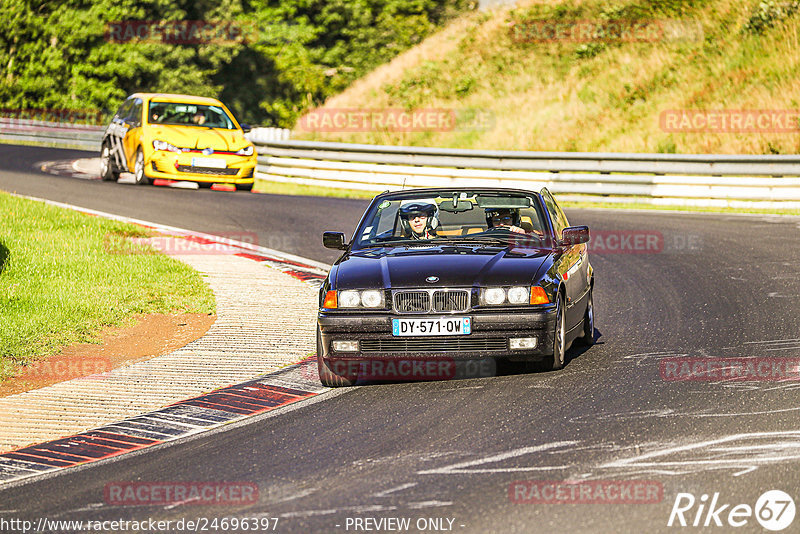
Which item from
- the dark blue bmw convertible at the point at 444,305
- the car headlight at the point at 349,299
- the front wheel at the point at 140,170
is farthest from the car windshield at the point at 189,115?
the car headlight at the point at 349,299

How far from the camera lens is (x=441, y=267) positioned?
28.4 ft

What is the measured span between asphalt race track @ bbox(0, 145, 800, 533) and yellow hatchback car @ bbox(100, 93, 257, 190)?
1265 cm

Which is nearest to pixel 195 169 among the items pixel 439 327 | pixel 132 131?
pixel 132 131

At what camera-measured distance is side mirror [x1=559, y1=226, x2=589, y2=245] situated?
954 centimetres

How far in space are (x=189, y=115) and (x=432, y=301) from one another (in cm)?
1617

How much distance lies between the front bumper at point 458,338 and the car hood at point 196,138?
14.6 metres

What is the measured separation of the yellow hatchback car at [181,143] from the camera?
22312 mm

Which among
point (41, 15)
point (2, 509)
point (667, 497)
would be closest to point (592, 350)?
point (667, 497)

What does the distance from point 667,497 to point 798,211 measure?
1638 cm

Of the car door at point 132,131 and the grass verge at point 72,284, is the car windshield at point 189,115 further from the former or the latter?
the grass verge at point 72,284

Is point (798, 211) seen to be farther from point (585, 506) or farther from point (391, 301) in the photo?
point (585, 506)

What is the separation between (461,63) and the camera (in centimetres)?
3888

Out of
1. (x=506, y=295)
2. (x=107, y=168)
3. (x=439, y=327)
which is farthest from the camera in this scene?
(x=107, y=168)

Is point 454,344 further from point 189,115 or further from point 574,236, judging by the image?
point 189,115
